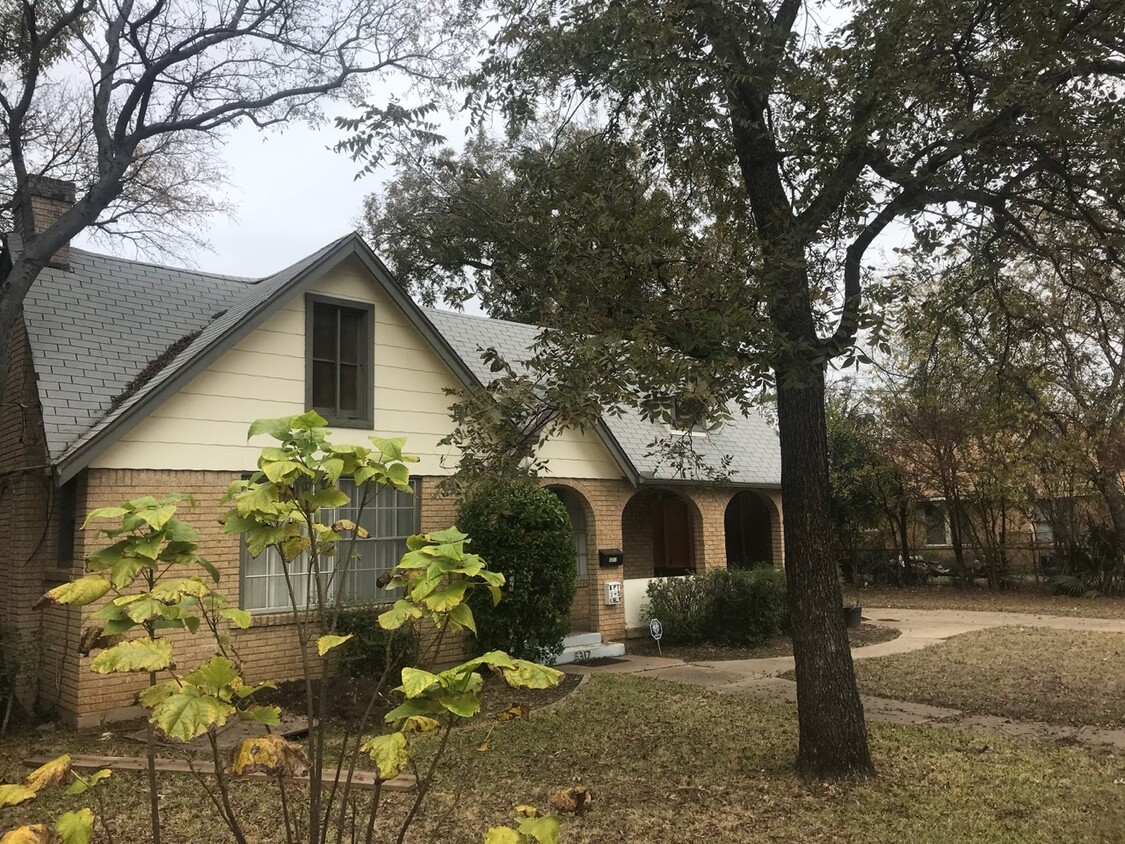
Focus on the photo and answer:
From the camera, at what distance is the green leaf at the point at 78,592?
272 centimetres

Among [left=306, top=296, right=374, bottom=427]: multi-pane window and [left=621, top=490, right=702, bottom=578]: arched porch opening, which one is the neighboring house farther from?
[left=621, top=490, right=702, bottom=578]: arched porch opening

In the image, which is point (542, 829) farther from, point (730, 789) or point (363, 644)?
point (363, 644)

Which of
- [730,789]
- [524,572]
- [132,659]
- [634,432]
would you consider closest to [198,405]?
[524,572]

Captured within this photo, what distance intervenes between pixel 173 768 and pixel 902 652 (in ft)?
35.2

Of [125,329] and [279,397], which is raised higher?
[125,329]

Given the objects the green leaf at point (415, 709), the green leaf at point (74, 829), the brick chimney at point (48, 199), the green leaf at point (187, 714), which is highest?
the brick chimney at point (48, 199)

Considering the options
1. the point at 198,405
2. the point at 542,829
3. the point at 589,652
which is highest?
the point at 198,405

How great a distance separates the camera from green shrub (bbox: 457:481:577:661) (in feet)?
36.2

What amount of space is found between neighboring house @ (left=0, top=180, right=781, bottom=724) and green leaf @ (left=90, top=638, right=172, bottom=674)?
7.01 meters

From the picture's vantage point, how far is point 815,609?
6.67 m

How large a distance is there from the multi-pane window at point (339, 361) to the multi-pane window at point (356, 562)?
0.95 meters

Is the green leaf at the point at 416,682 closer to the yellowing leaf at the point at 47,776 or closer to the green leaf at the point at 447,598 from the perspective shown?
the green leaf at the point at 447,598

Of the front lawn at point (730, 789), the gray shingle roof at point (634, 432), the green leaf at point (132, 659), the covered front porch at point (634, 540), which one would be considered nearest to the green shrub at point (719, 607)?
the covered front porch at point (634, 540)

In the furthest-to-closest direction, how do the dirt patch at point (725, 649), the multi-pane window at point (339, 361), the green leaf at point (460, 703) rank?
the dirt patch at point (725, 649), the multi-pane window at point (339, 361), the green leaf at point (460, 703)
